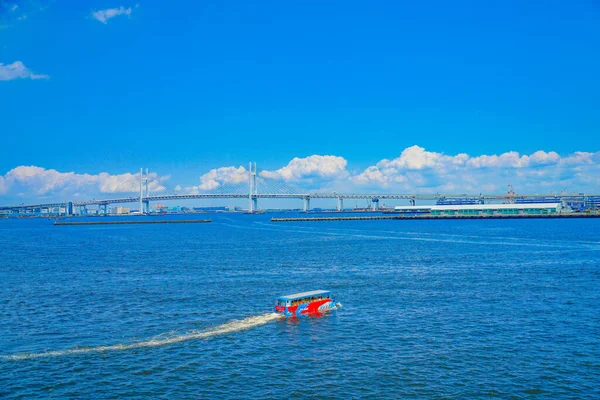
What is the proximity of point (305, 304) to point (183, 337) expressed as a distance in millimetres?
7804

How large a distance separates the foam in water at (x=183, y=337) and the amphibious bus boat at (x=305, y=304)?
23.4 inches

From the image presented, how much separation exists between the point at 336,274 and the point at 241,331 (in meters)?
19.8

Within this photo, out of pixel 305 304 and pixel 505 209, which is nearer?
pixel 305 304

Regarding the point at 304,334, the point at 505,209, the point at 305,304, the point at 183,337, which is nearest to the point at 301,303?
the point at 305,304

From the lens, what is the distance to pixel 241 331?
2608 centimetres

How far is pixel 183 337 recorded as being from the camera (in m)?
24.8

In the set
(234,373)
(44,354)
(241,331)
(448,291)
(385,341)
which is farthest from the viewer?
(448,291)

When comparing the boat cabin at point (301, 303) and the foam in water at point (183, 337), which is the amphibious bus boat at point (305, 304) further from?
the foam in water at point (183, 337)

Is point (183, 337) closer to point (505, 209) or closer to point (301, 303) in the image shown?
point (301, 303)

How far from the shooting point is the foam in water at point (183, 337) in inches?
888

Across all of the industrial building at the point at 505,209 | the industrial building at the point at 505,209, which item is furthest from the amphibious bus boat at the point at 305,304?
the industrial building at the point at 505,209

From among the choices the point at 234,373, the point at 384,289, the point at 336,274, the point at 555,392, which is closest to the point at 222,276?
the point at 336,274

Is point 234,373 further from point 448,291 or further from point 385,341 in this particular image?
point 448,291

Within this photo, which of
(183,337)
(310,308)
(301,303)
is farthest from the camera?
(310,308)
